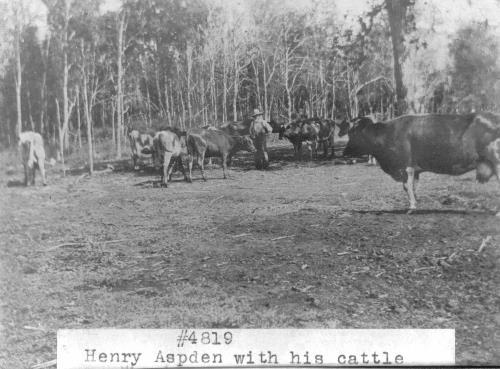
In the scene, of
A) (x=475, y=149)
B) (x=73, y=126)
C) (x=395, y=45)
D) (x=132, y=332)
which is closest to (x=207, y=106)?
(x=73, y=126)

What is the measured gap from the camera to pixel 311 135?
19.7 ft

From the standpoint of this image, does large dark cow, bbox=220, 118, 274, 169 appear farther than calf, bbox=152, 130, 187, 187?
No

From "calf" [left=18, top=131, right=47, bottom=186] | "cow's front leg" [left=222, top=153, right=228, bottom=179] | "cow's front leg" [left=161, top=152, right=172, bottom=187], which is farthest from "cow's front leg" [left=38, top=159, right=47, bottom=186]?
"cow's front leg" [left=222, top=153, right=228, bottom=179]

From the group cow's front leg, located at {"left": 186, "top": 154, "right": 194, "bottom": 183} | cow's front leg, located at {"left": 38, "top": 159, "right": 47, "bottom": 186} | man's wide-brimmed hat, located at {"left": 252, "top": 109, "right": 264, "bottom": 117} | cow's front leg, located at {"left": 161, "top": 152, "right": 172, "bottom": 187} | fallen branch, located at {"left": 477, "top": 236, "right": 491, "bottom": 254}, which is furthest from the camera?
man's wide-brimmed hat, located at {"left": 252, "top": 109, "right": 264, "bottom": 117}

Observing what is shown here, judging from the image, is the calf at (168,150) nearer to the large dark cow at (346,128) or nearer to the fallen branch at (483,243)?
the large dark cow at (346,128)

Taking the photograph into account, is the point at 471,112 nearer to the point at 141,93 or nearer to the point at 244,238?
the point at 244,238

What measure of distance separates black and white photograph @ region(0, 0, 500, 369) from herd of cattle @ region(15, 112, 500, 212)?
20 mm

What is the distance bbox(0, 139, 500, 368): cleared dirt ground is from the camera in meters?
3.87

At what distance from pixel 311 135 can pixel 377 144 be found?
50.5 inches

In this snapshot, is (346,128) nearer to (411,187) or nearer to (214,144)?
(411,187)

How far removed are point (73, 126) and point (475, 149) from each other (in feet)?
13.1

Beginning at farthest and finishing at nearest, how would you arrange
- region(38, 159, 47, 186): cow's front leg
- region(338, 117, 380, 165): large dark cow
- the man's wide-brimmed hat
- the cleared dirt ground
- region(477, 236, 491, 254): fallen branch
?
the man's wide-brimmed hat, region(338, 117, 380, 165): large dark cow, region(38, 159, 47, 186): cow's front leg, region(477, 236, 491, 254): fallen branch, the cleared dirt ground

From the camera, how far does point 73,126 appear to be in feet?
16.3
